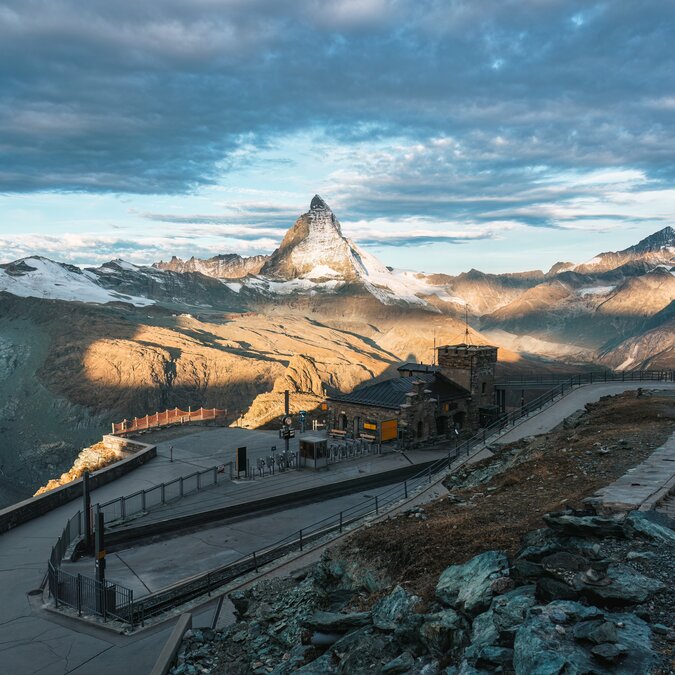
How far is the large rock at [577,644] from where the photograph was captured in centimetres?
696

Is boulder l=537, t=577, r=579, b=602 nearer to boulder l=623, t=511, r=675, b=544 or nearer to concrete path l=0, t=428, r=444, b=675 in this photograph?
boulder l=623, t=511, r=675, b=544

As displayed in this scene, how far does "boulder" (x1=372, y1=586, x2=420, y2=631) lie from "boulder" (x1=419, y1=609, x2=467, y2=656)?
584 mm

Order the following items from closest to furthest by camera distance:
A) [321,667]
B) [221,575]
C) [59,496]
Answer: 1. [321,667]
2. [221,575]
3. [59,496]

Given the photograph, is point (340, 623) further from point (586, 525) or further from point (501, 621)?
point (586, 525)

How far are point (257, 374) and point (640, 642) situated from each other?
11403 cm

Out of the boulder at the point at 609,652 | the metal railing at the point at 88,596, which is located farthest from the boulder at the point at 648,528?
the metal railing at the point at 88,596

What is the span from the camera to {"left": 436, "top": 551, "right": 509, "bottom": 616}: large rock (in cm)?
927

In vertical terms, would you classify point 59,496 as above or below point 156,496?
above

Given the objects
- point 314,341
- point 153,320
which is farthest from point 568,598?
point 153,320

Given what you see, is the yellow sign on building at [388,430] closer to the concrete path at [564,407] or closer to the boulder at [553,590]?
the concrete path at [564,407]

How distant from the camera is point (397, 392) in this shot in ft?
135

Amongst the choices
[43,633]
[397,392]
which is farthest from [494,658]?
[397,392]

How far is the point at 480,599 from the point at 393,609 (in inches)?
65.4

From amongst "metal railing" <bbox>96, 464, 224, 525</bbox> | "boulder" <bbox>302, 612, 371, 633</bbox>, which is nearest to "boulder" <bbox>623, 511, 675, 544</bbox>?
"boulder" <bbox>302, 612, 371, 633</bbox>
